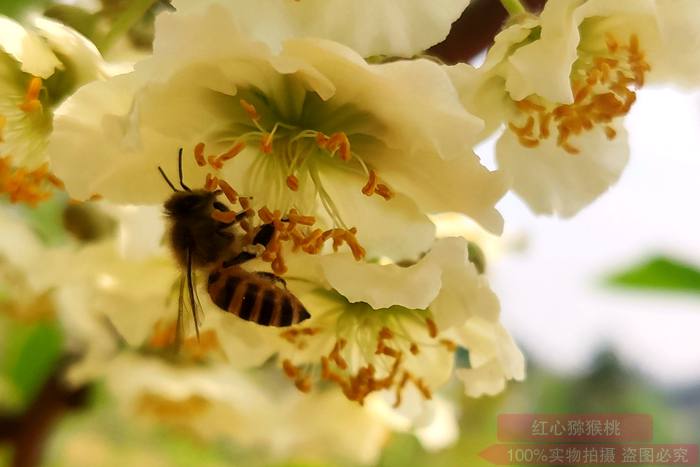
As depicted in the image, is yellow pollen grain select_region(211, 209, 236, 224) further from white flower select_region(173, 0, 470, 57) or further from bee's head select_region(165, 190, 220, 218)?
white flower select_region(173, 0, 470, 57)

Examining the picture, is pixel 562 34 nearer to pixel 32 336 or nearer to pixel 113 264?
pixel 113 264

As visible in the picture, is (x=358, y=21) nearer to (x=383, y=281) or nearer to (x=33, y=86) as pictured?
(x=383, y=281)

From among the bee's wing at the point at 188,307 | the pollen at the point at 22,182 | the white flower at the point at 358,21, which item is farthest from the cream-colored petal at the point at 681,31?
the pollen at the point at 22,182

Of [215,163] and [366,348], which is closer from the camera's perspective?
[215,163]

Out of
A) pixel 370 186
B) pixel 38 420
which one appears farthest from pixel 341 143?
pixel 38 420

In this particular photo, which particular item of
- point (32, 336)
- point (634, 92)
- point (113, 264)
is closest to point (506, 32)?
point (634, 92)

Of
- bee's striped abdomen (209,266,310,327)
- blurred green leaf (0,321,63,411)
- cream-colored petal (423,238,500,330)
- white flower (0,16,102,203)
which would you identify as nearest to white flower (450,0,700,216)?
cream-colored petal (423,238,500,330)
